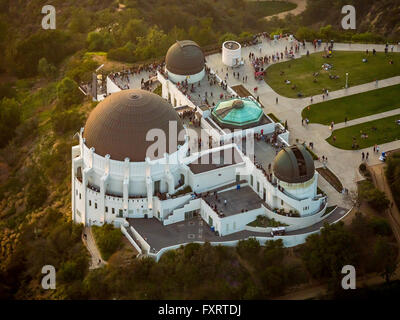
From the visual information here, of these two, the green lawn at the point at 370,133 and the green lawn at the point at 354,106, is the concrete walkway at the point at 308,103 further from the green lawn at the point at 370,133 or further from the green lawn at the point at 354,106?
the green lawn at the point at 354,106

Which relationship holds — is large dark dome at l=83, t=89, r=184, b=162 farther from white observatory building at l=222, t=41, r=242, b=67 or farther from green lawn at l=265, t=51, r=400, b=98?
white observatory building at l=222, t=41, r=242, b=67

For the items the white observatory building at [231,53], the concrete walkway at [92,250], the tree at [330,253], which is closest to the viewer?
the tree at [330,253]

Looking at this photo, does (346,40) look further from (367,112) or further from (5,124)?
(5,124)

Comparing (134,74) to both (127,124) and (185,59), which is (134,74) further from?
(127,124)

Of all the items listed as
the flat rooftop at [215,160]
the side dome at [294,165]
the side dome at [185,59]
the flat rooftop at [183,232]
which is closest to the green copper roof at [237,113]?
the flat rooftop at [215,160]
